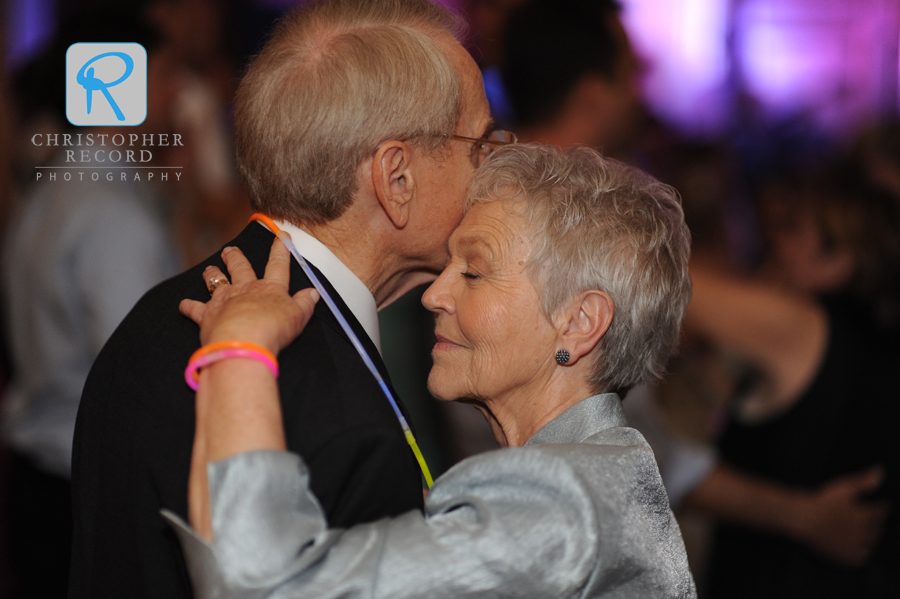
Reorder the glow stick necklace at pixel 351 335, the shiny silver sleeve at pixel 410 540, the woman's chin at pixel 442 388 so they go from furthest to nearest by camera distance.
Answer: the woman's chin at pixel 442 388 < the glow stick necklace at pixel 351 335 < the shiny silver sleeve at pixel 410 540

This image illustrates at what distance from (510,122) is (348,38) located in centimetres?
225

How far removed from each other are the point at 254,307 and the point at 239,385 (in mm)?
129

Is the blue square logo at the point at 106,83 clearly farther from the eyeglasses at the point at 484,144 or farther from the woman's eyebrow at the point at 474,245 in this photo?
the woman's eyebrow at the point at 474,245

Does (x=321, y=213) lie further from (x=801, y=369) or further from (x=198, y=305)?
(x=801, y=369)

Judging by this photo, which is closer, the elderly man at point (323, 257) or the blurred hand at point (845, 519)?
the elderly man at point (323, 257)

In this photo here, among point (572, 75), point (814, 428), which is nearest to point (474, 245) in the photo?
point (572, 75)

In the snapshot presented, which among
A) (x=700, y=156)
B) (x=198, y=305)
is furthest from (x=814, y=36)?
(x=198, y=305)

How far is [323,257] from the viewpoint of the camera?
139 centimetres

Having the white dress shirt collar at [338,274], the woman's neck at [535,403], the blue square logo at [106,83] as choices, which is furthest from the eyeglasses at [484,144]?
the blue square logo at [106,83]

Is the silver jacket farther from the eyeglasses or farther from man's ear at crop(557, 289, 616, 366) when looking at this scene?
the eyeglasses

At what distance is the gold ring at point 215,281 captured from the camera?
4.15ft

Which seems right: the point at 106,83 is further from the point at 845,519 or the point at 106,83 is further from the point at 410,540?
the point at 845,519

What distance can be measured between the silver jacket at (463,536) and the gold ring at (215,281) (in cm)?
34

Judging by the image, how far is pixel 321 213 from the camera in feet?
4.53
